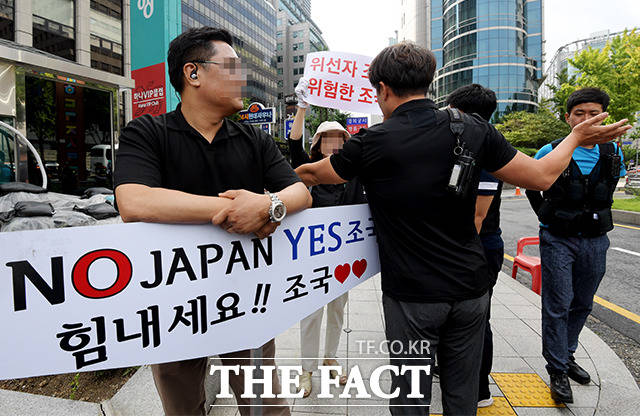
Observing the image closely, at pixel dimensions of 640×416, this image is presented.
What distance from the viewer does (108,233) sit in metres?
1.13

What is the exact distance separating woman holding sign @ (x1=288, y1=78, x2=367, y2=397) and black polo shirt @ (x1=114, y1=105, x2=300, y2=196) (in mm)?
1194

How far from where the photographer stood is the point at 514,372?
9.62 feet

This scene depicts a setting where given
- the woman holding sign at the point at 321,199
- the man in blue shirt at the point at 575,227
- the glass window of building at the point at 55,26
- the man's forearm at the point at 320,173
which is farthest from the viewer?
the glass window of building at the point at 55,26

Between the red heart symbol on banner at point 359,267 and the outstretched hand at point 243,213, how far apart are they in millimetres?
701

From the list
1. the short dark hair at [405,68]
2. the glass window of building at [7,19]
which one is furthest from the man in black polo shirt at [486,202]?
the glass window of building at [7,19]

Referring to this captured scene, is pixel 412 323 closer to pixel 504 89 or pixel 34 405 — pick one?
pixel 34 405

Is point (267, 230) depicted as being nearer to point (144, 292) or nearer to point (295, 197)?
point (295, 197)

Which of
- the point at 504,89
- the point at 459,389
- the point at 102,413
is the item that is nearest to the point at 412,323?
the point at 459,389

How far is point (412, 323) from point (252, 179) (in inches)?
36.8

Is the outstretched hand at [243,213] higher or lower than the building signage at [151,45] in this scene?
lower

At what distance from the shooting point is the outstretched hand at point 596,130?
1.61m

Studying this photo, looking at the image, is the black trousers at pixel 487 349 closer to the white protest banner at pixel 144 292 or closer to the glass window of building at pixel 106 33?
the white protest banner at pixel 144 292

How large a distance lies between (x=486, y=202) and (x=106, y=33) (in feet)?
73.8

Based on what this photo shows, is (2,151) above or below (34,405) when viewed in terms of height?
above
